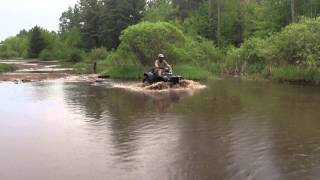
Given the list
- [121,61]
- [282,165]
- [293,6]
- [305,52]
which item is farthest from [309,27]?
[282,165]

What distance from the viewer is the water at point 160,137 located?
384 inches

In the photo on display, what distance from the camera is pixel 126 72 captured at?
119ft

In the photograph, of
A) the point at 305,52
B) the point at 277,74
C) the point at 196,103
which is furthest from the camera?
the point at 277,74

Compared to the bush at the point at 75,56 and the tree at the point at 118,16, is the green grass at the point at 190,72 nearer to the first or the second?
the bush at the point at 75,56

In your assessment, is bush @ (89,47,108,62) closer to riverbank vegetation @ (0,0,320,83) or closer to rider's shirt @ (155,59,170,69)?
riverbank vegetation @ (0,0,320,83)

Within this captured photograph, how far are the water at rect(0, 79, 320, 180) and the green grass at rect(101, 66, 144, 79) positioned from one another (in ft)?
40.4

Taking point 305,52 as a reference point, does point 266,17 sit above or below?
above

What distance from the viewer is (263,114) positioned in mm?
17344

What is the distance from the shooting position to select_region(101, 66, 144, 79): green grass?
35.4m

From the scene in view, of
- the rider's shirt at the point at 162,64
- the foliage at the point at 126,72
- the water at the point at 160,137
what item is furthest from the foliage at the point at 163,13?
the water at the point at 160,137

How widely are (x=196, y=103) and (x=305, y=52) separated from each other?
43.1 feet

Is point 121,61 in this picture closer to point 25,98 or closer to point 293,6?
point 25,98

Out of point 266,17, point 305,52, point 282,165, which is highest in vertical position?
point 266,17

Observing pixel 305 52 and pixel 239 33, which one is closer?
pixel 305 52
